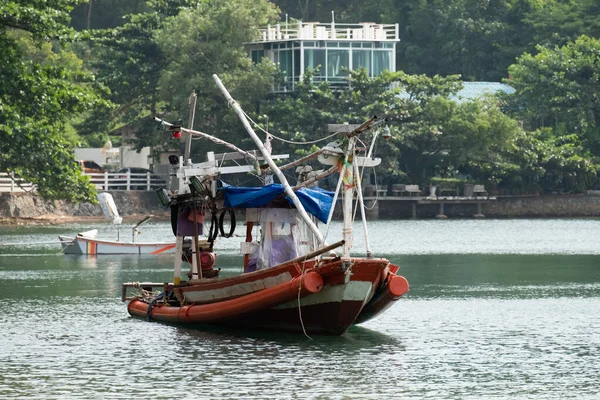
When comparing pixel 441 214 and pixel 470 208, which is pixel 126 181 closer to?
pixel 441 214

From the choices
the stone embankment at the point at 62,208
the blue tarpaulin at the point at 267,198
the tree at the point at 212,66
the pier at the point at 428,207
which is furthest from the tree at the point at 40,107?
the pier at the point at 428,207

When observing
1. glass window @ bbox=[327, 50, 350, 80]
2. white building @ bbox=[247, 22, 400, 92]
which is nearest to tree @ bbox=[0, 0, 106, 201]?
white building @ bbox=[247, 22, 400, 92]

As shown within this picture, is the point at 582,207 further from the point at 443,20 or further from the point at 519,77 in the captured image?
the point at 443,20

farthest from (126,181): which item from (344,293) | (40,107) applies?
(344,293)

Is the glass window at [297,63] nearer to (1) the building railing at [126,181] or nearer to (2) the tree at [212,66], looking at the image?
(2) the tree at [212,66]

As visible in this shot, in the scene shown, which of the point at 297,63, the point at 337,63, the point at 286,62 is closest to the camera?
the point at 297,63

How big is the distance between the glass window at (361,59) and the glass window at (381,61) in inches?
19.0

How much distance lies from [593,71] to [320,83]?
18914mm

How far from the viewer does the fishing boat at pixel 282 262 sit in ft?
101

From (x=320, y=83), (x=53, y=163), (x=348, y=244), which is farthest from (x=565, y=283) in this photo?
(x=320, y=83)

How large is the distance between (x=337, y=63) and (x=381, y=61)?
338 centimetres

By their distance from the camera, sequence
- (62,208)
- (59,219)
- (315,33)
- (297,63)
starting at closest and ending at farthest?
(59,219)
(62,208)
(297,63)
(315,33)

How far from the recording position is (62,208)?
296 ft

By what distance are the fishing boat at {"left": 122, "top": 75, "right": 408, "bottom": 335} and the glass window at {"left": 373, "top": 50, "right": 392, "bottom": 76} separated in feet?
204
